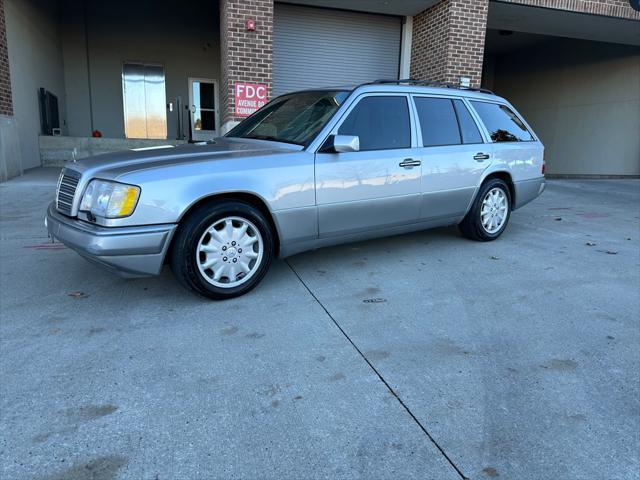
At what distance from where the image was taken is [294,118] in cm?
471

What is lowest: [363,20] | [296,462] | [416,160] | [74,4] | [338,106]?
[296,462]

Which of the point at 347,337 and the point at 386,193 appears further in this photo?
the point at 386,193

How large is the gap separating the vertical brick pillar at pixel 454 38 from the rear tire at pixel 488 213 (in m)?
5.29

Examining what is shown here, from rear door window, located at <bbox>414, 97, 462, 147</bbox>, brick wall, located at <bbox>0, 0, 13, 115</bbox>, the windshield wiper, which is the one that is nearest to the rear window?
rear door window, located at <bbox>414, 97, 462, 147</bbox>

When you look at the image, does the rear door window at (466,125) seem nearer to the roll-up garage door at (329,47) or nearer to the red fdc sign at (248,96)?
the red fdc sign at (248,96)

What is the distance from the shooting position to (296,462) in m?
2.11

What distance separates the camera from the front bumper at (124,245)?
335cm

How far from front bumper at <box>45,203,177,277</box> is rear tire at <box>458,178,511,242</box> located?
3551 mm

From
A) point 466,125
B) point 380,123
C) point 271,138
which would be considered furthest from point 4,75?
point 466,125

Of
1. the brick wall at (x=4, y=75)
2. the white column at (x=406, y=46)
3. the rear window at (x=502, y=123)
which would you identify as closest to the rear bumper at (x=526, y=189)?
the rear window at (x=502, y=123)

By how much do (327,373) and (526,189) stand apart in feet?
14.6

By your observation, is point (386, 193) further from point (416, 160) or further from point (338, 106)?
point (338, 106)

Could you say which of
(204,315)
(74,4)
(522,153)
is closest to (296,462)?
(204,315)

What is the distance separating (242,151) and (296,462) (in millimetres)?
2664
